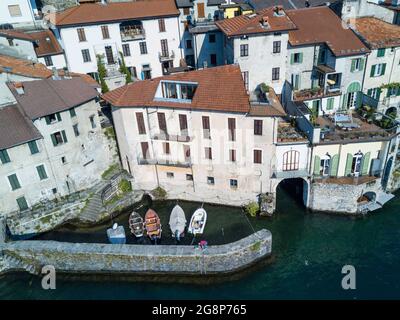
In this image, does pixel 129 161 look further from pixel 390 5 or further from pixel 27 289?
pixel 390 5

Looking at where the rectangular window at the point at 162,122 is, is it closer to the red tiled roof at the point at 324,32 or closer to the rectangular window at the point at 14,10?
the red tiled roof at the point at 324,32

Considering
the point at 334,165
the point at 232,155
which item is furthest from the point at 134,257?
the point at 334,165

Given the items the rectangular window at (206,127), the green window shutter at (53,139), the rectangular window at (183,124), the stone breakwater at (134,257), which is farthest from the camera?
the rectangular window at (183,124)

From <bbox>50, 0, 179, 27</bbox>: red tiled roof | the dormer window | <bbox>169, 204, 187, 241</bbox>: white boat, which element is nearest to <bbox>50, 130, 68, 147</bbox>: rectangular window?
the dormer window

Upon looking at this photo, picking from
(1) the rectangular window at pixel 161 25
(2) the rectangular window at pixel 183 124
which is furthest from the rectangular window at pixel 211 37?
(2) the rectangular window at pixel 183 124

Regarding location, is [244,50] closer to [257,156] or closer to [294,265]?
[257,156]
